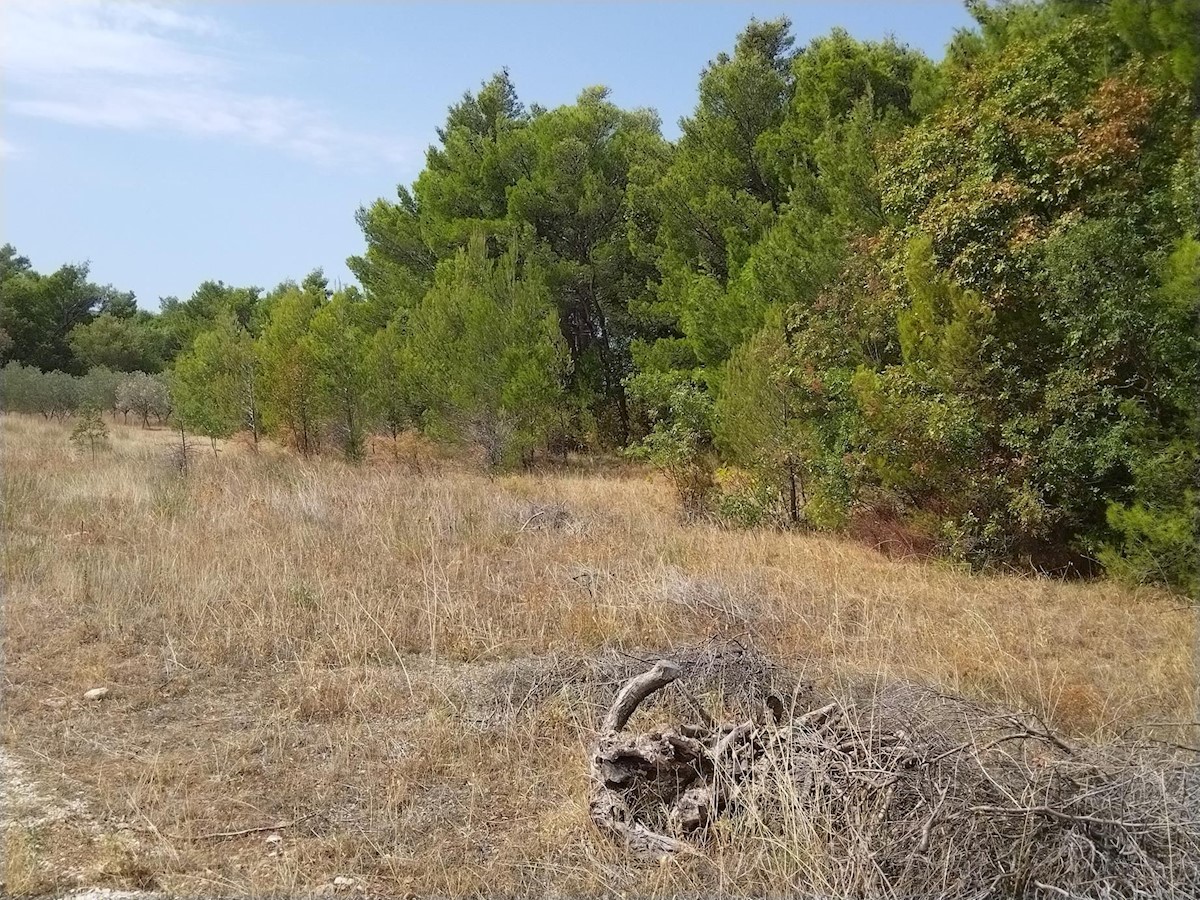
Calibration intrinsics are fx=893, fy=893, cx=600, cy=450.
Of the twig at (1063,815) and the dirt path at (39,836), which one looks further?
the dirt path at (39,836)

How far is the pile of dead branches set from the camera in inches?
107

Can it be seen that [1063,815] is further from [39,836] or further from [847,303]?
[847,303]

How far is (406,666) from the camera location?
5.35 metres

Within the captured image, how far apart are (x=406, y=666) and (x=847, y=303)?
8.14 metres

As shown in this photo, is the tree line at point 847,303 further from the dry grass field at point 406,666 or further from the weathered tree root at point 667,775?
the weathered tree root at point 667,775

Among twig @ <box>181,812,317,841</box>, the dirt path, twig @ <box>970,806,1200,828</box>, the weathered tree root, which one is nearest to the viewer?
twig @ <box>970,806,1200,828</box>

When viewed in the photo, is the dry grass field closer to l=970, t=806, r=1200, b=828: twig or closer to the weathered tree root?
the weathered tree root

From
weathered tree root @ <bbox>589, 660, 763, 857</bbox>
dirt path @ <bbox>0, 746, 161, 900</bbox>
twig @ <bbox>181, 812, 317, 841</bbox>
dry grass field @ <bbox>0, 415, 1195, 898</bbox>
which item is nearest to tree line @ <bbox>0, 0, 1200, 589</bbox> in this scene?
dry grass field @ <bbox>0, 415, 1195, 898</bbox>

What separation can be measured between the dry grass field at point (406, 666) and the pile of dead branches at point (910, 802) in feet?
0.42

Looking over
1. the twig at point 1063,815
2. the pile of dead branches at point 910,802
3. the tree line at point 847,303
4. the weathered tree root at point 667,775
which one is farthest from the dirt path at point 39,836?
the tree line at point 847,303

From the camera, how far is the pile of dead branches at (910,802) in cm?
271

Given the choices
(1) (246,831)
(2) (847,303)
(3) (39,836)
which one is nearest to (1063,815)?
(1) (246,831)

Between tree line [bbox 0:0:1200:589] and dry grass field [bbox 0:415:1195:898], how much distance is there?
1.25m

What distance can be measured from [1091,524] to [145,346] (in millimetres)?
39561
